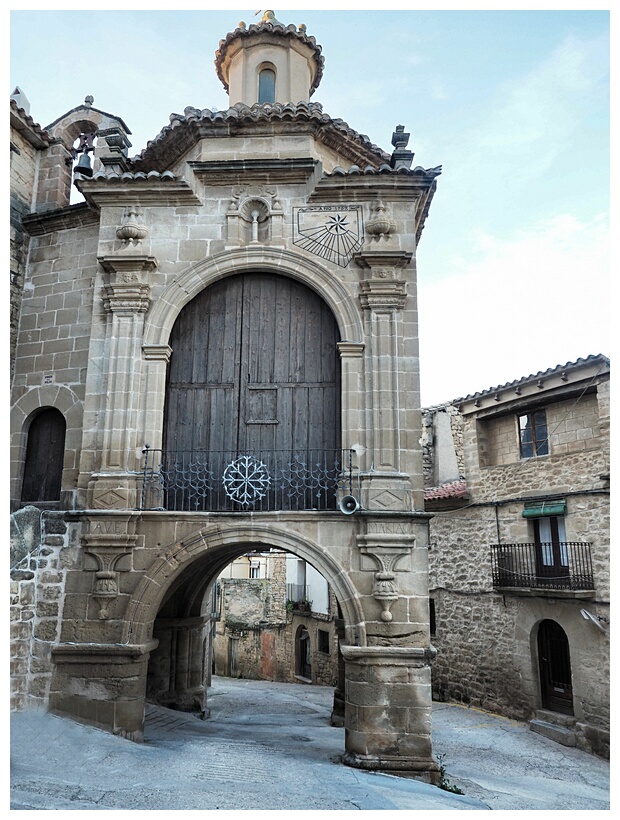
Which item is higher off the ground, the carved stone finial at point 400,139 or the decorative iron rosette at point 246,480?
the carved stone finial at point 400,139

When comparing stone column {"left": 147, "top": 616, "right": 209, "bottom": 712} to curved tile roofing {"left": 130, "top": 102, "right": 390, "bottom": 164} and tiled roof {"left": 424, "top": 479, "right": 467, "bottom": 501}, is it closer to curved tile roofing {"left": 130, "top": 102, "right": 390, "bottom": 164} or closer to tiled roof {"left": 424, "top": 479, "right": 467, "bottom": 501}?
tiled roof {"left": 424, "top": 479, "right": 467, "bottom": 501}

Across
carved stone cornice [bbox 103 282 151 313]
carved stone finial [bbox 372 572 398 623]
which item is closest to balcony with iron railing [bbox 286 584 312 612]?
carved stone finial [bbox 372 572 398 623]

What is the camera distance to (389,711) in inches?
306

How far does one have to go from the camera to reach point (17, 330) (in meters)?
10.3

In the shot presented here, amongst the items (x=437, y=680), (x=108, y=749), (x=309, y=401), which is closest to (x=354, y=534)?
(x=309, y=401)

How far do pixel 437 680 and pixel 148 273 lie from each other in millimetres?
13132

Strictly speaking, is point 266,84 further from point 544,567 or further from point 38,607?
point 544,567

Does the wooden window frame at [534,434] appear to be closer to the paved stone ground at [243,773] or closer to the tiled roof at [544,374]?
the tiled roof at [544,374]

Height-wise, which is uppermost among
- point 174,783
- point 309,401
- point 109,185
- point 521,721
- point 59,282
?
point 109,185

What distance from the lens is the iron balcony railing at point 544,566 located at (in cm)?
1381

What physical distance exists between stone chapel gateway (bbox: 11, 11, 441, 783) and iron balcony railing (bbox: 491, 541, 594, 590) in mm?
7159

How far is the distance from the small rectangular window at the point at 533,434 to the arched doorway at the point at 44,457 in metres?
10.7

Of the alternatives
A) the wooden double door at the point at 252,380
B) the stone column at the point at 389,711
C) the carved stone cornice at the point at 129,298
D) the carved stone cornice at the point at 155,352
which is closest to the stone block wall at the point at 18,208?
the carved stone cornice at the point at 129,298
